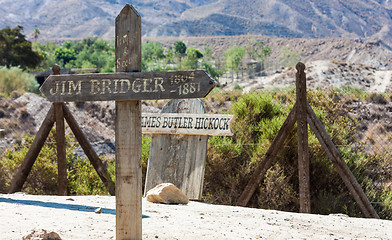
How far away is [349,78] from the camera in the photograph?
145 feet

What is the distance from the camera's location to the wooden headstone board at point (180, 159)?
741cm

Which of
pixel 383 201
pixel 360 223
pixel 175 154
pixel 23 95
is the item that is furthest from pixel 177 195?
pixel 23 95

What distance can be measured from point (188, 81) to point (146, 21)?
7438 inches

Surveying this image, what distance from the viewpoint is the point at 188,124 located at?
7.60 meters

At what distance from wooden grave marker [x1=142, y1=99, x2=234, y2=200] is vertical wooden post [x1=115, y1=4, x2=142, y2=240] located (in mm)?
3472

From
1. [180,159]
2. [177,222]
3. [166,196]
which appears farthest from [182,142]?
[177,222]

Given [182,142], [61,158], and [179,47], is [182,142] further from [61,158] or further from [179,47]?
[179,47]

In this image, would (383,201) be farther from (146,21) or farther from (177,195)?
(146,21)

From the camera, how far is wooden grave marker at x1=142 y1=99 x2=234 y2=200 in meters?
7.40

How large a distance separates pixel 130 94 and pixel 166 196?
2.97 m

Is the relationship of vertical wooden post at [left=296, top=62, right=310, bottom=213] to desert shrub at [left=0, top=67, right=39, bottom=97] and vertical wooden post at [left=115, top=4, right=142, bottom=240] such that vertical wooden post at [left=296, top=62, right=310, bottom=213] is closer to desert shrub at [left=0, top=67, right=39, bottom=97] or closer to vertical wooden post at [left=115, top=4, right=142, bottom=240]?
vertical wooden post at [left=115, top=4, right=142, bottom=240]

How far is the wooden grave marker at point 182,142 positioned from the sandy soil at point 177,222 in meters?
1.11

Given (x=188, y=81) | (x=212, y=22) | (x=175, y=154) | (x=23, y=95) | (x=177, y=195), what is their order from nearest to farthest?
(x=188, y=81), (x=177, y=195), (x=175, y=154), (x=23, y=95), (x=212, y=22)

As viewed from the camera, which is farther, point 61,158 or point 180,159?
point 61,158
